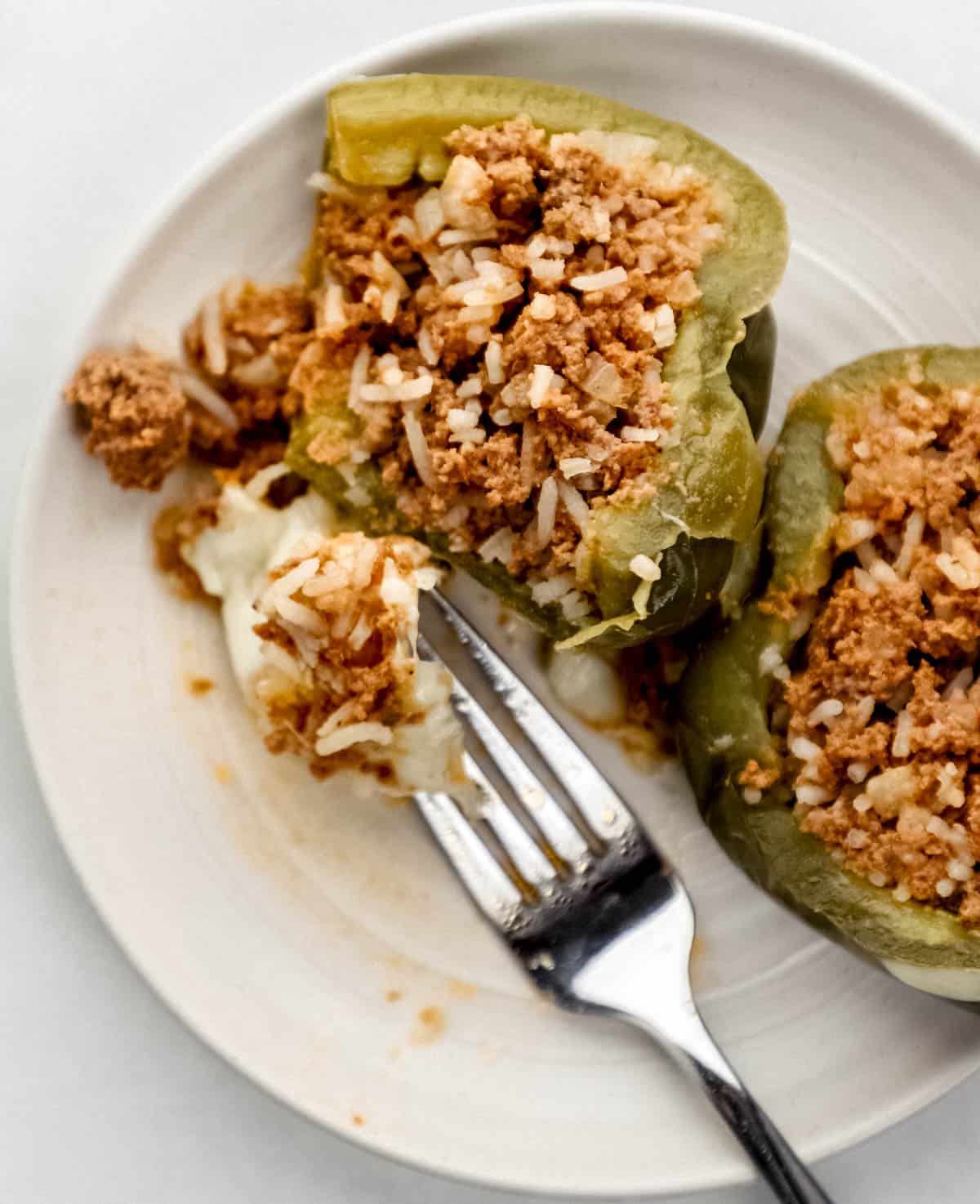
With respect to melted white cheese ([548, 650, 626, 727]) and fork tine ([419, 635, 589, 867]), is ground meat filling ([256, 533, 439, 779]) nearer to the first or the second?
fork tine ([419, 635, 589, 867])

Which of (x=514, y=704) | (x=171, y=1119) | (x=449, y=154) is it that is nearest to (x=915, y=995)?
(x=514, y=704)

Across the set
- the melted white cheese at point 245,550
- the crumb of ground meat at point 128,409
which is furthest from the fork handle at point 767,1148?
the crumb of ground meat at point 128,409

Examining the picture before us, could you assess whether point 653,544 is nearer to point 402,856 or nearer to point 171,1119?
point 402,856

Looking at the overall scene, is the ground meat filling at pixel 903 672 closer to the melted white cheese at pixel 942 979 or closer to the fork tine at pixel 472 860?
the melted white cheese at pixel 942 979

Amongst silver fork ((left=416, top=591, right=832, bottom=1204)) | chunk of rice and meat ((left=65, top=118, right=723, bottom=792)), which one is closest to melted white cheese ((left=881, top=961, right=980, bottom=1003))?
silver fork ((left=416, top=591, right=832, bottom=1204))

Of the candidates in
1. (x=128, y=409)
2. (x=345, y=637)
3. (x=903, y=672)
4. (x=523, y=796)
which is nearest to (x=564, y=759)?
(x=523, y=796)

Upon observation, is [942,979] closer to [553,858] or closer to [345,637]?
[553,858]
